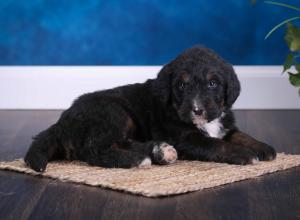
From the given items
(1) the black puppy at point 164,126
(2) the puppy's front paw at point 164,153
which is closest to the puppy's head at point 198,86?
(1) the black puppy at point 164,126

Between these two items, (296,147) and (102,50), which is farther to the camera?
(102,50)

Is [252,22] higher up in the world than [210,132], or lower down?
higher up

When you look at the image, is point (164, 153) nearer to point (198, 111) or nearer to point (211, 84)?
point (198, 111)

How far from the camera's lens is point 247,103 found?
5.48m

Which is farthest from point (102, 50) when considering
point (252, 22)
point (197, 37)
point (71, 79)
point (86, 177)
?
point (86, 177)

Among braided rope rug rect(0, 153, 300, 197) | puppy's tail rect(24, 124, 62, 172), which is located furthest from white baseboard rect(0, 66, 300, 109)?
puppy's tail rect(24, 124, 62, 172)

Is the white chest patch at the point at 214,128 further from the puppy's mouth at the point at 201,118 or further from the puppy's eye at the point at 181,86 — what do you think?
the puppy's eye at the point at 181,86

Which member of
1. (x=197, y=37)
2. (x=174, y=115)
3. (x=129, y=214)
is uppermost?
(x=197, y=37)

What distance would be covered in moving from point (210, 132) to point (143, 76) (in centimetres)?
189

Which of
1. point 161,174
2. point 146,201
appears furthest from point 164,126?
point 146,201

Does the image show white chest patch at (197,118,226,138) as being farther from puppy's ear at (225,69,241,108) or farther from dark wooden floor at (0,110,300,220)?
dark wooden floor at (0,110,300,220)

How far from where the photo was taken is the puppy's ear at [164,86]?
11.8ft

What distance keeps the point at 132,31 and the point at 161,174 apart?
2.36 m

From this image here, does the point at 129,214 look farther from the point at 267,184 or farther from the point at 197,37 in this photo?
the point at 197,37
